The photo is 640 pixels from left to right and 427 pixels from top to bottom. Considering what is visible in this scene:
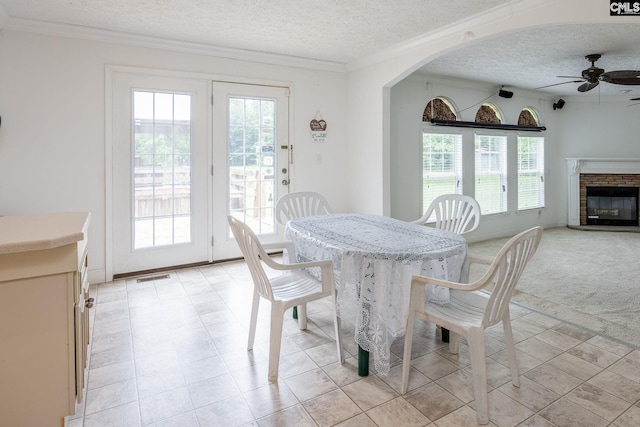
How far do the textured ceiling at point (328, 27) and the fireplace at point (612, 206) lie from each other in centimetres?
302

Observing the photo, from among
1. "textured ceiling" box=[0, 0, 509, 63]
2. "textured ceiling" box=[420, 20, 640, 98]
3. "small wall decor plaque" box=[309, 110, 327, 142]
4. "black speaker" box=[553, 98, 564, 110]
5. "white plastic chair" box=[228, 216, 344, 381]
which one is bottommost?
"white plastic chair" box=[228, 216, 344, 381]

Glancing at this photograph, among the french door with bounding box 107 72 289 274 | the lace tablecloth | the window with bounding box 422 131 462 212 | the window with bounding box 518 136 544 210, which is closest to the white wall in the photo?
the french door with bounding box 107 72 289 274

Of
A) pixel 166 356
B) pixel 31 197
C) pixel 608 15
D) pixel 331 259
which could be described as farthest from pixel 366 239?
pixel 31 197

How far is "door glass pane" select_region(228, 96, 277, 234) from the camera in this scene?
450 centimetres

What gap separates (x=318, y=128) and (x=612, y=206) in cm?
619

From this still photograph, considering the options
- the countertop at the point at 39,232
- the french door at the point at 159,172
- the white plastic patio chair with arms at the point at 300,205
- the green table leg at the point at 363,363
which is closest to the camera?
the countertop at the point at 39,232

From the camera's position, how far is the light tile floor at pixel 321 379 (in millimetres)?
1836

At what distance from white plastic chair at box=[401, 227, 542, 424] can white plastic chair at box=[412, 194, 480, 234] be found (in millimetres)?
1233

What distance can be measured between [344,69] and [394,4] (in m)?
1.96

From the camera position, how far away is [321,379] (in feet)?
7.07

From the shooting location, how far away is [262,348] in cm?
251

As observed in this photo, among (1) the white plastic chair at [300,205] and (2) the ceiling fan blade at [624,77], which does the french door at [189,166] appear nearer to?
(1) the white plastic chair at [300,205]

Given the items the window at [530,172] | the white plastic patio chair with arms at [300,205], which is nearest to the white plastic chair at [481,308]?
the white plastic patio chair with arms at [300,205]

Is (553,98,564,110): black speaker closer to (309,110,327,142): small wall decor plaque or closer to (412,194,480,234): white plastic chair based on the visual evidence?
(309,110,327,142): small wall decor plaque
